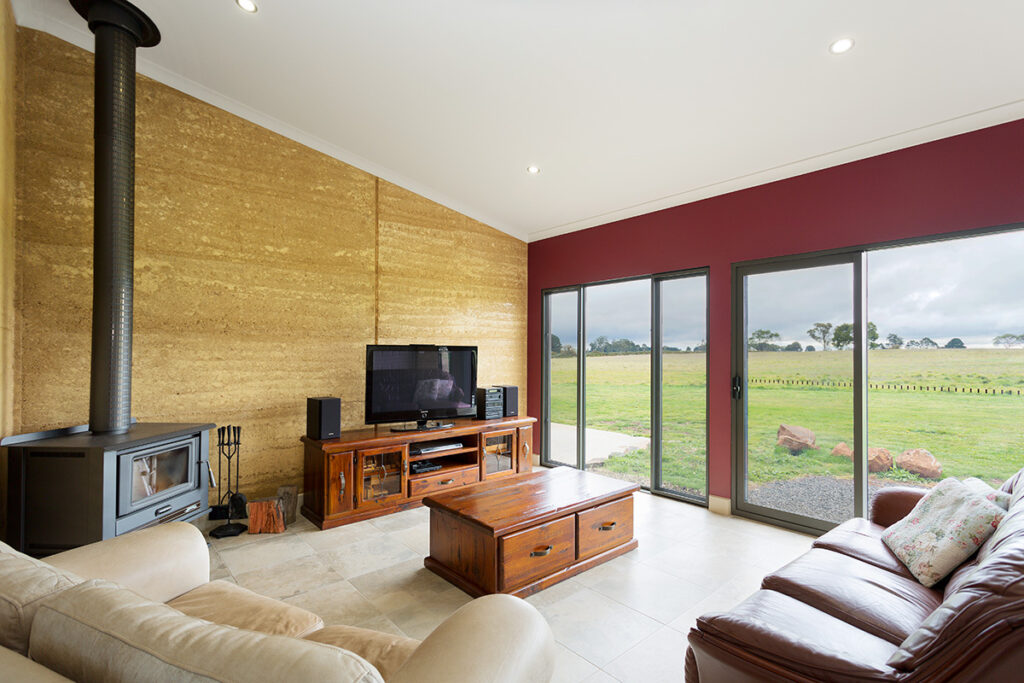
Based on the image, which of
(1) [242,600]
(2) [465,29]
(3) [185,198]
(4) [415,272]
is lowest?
(1) [242,600]

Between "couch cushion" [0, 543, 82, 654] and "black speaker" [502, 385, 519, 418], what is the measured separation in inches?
158

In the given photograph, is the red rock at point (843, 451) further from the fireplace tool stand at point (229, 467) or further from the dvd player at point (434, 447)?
the fireplace tool stand at point (229, 467)

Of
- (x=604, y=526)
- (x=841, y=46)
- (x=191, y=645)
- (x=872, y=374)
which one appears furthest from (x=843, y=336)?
(x=191, y=645)

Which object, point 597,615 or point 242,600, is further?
point 597,615

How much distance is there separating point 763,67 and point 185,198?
4.01 meters

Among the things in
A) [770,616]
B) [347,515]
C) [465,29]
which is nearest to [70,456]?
[347,515]

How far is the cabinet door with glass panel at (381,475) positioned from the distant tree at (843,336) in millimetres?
3457

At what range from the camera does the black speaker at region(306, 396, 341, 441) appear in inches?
146

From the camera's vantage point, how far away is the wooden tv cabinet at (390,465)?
12.0ft

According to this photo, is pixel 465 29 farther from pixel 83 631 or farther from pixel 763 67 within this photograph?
pixel 83 631

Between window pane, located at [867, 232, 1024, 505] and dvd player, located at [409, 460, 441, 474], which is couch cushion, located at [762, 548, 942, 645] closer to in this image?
window pane, located at [867, 232, 1024, 505]

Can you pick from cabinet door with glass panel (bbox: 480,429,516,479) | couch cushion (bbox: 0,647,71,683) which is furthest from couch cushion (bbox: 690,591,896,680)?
cabinet door with glass panel (bbox: 480,429,516,479)

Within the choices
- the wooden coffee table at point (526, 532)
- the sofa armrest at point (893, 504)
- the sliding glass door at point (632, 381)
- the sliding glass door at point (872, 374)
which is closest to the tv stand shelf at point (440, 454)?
the wooden coffee table at point (526, 532)

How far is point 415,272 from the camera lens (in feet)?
15.7
